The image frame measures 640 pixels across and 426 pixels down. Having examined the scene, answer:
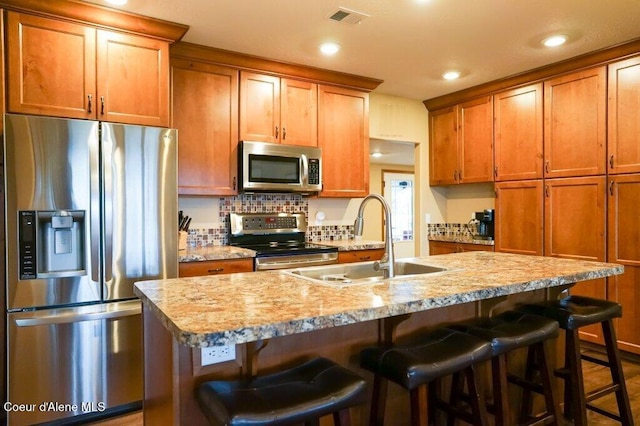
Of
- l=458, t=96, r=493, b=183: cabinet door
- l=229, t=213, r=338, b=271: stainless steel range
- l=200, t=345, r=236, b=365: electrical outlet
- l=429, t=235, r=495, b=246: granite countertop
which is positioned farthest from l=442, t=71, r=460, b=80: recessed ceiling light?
l=200, t=345, r=236, b=365: electrical outlet

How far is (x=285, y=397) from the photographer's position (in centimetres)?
118

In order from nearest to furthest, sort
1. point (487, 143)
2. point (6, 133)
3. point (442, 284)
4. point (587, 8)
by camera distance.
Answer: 1. point (442, 284)
2. point (6, 133)
3. point (587, 8)
4. point (487, 143)

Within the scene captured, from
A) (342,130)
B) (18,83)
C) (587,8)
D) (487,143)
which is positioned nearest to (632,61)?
(587,8)

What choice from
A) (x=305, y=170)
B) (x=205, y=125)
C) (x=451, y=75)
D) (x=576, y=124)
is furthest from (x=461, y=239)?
(x=205, y=125)

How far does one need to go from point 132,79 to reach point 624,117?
11.7 feet

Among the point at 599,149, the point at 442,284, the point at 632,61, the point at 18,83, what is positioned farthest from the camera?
the point at 599,149

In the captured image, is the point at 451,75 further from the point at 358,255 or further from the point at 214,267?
the point at 214,267

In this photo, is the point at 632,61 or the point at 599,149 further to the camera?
the point at 599,149

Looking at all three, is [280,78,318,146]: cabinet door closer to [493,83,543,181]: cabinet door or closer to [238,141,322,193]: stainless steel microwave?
[238,141,322,193]: stainless steel microwave

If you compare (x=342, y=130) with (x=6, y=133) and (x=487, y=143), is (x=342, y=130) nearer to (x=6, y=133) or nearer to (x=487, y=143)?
(x=487, y=143)

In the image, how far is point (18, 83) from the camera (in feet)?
7.69

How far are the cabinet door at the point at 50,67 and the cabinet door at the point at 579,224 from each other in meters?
3.64

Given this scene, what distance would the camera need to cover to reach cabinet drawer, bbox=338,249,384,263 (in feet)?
11.5

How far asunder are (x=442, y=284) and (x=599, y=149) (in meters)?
2.56
